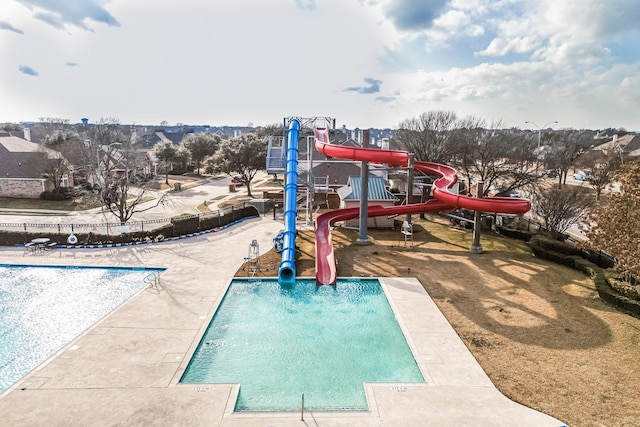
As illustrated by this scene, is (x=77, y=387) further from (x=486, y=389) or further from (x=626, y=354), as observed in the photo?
(x=626, y=354)

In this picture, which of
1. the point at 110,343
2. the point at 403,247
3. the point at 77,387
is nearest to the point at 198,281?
the point at 110,343

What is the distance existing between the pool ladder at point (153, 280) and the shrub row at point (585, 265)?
24.0 metres

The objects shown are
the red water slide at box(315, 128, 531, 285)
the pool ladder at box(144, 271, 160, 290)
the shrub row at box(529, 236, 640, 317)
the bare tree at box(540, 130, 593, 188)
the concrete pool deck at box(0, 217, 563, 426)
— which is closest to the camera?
the concrete pool deck at box(0, 217, 563, 426)

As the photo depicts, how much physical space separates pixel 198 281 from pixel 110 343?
7.19 metres

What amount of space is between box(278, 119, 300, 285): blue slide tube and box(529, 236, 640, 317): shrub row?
16683mm

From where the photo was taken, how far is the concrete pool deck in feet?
39.4

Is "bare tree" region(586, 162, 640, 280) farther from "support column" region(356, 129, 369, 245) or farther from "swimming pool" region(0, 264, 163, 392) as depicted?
"swimming pool" region(0, 264, 163, 392)

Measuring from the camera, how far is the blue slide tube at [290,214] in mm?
23703

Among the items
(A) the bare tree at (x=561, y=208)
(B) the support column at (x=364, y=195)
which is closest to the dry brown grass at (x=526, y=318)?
(B) the support column at (x=364, y=195)

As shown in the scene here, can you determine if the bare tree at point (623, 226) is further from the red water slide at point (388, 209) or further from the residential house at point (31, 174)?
the residential house at point (31, 174)

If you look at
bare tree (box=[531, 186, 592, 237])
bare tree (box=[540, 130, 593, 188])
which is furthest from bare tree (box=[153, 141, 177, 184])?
bare tree (box=[540, 130, 593, 188])

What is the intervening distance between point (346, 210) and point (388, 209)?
3.60m

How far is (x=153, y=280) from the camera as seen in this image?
23578 millimetres

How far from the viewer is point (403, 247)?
3033cm
